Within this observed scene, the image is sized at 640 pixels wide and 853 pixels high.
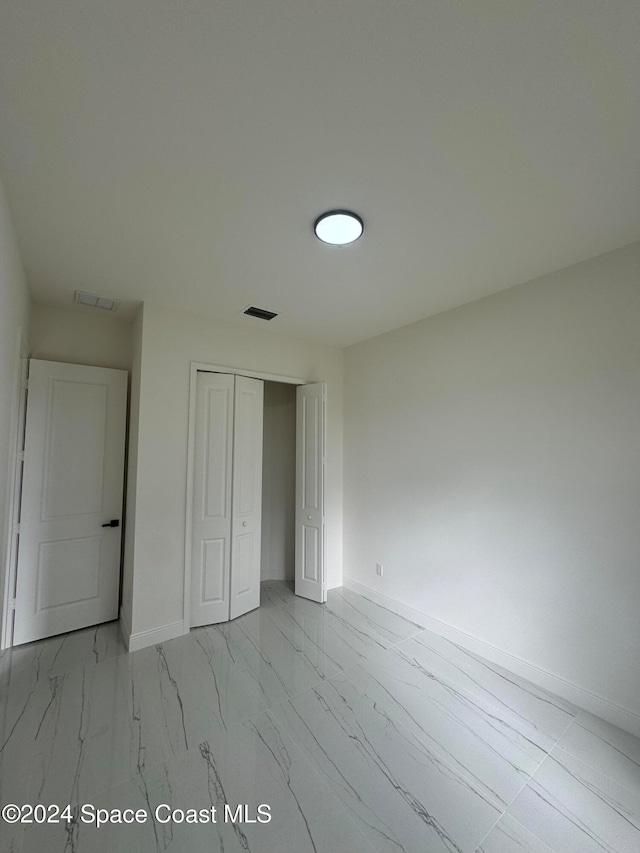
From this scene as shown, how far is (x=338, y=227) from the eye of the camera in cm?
173

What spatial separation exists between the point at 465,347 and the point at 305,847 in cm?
299

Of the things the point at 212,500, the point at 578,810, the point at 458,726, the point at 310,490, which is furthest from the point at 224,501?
the point at 578,810

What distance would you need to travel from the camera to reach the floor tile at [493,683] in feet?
6.41

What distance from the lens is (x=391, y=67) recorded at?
40.9 inches

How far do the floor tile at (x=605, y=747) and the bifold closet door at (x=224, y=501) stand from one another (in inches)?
96.9

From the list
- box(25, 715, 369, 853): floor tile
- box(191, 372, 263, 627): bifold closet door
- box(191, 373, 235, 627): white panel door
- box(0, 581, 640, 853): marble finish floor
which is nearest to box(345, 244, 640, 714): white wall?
box(0, 581, 640, 853): marble finish floor

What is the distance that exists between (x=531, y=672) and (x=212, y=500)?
8.87 ft

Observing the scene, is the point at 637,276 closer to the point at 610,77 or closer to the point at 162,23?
the point at 610,77

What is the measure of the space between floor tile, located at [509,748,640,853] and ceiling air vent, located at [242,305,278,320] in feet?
10.9

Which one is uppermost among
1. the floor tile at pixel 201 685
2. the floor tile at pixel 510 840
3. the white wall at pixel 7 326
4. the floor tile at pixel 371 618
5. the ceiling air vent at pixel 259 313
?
the ceiling air vent at pixel 259 313

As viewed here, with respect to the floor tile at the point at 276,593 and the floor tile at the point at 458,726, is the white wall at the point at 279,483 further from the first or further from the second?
the floor tile at the point at 458,726

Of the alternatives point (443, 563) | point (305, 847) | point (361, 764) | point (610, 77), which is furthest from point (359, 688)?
point (610, 77)

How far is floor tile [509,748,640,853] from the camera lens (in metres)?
1.33

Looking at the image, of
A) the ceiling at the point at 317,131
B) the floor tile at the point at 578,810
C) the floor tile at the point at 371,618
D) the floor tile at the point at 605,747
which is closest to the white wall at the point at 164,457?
the ceiling at the point at 317,131
